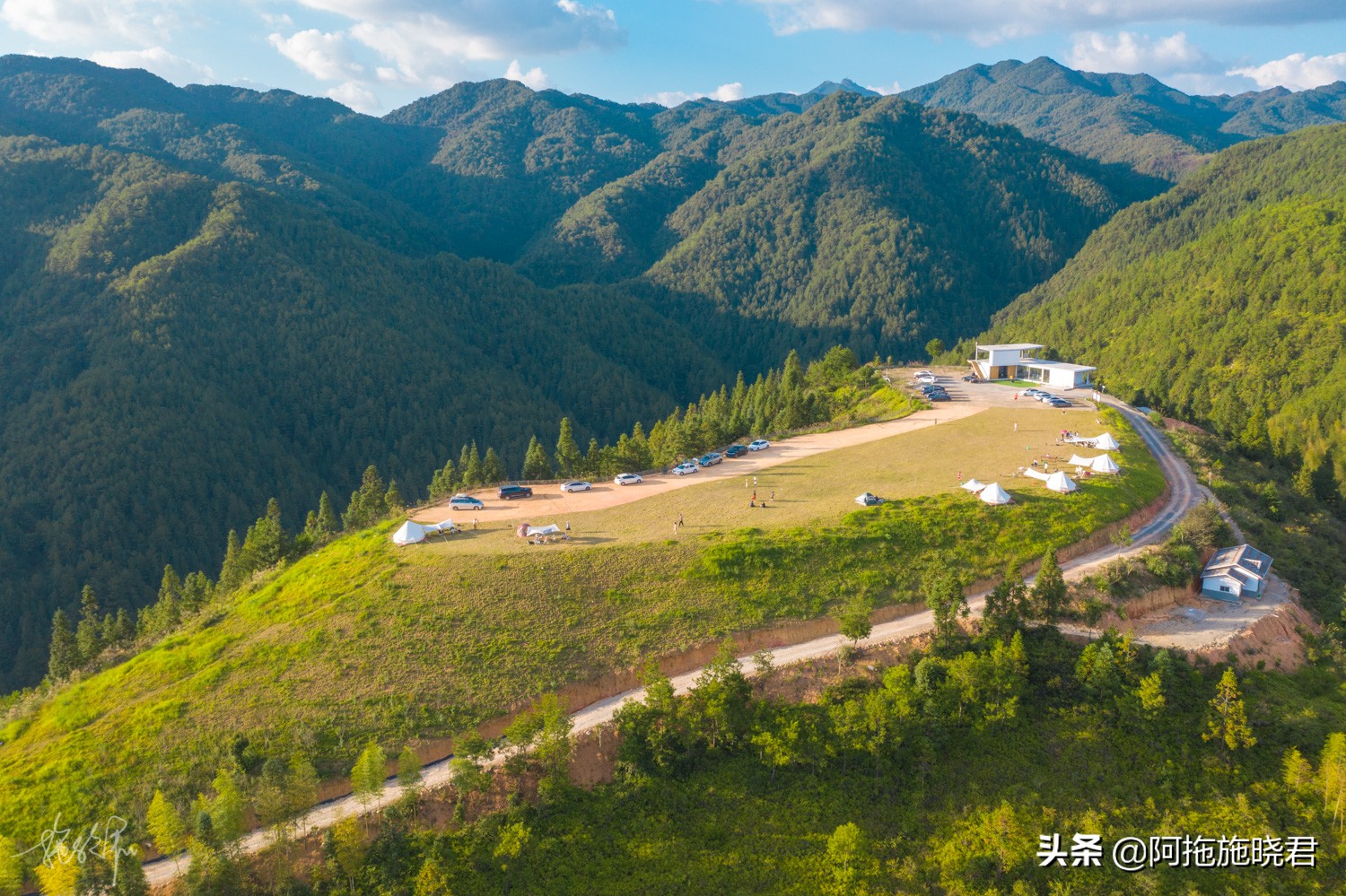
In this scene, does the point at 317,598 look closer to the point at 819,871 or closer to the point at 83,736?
the point at 83,736

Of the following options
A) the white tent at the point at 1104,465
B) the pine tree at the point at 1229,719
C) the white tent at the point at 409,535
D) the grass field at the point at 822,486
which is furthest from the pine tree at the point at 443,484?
the pine tree at the point at 1229,719

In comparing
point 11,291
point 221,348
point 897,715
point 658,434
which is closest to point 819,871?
point 897,715

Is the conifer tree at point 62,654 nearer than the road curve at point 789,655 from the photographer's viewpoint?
No

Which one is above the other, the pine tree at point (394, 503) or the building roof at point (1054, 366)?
the building roof at point (1054, 366)

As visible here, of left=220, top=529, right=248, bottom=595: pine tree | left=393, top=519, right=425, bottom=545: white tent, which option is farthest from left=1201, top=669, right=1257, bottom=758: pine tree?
left=220, top=529, right=248, bottom=595: pine tree

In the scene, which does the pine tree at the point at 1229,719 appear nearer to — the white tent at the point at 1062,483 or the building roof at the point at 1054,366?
the white tent at the point at 1062,483

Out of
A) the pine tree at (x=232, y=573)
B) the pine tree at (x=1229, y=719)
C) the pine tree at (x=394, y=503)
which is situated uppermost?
the pine tree at (x=394, y=503)
